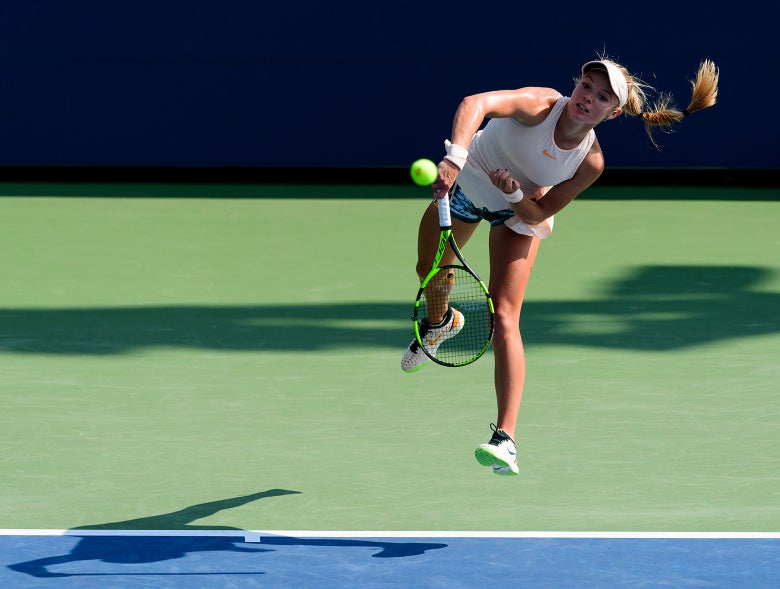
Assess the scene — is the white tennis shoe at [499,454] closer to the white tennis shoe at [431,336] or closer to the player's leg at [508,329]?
the player's leg at [508,329]

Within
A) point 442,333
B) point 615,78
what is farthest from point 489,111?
point 442,333

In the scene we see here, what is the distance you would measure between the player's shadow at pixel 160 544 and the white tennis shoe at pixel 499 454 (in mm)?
447

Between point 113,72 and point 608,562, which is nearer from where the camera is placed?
point 608,562

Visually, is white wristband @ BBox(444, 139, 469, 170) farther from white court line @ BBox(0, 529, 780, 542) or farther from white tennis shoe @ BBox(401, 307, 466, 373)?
white tennis shoe @ BBox(401, 307, 466, 373)

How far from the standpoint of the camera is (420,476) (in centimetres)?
653

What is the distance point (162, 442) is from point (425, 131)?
1180 centimetres

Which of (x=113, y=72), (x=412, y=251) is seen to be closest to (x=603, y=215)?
(x=412, y=251)

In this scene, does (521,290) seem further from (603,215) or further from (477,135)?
(603,215)

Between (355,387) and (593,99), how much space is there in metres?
2.87

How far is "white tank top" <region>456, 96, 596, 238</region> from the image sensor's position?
6062 mm

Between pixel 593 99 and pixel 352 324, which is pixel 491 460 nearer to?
pixel 593 99

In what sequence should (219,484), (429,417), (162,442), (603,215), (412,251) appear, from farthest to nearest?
(603,215), (412,251), (429,417), (162,442), (219,484)

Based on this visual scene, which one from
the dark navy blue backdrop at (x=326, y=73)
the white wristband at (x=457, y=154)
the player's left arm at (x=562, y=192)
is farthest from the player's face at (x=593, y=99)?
the dark navy blue backdrop at (x=326, y=73)

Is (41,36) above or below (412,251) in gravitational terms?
above
